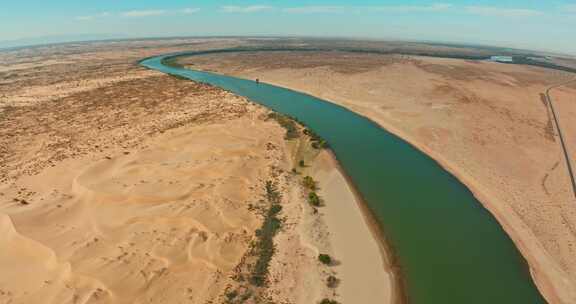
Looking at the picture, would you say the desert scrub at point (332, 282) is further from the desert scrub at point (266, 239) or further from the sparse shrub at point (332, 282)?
the desert scrub at point (266, 239)

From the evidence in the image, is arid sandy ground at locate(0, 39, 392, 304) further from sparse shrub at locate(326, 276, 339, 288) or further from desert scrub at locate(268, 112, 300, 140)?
desert scrub at locate(268, 112, 300, 140)

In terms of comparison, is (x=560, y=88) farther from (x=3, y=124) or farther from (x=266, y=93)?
(x=3, y=124)

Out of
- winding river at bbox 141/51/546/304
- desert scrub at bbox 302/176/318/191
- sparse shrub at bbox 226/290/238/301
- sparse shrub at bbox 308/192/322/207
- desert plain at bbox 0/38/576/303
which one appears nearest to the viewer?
sparse shrub at bbox 226/290/238/301

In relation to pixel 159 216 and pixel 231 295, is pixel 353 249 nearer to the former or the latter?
pixel 231 295

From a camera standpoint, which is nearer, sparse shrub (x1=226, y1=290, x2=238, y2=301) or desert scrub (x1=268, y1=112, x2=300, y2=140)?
sparse shrub (x1=226, y1=290, x2=238, y2=301)

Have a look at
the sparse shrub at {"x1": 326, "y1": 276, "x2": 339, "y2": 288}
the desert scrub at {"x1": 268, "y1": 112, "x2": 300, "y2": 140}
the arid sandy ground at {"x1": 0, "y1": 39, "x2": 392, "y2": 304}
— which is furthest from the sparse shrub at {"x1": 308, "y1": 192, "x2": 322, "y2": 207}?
the desert scrub at {"x1": 268, "y1": 112, "x2": 300, "y2": 140}

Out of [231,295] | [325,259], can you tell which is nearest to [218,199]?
[231,295]
